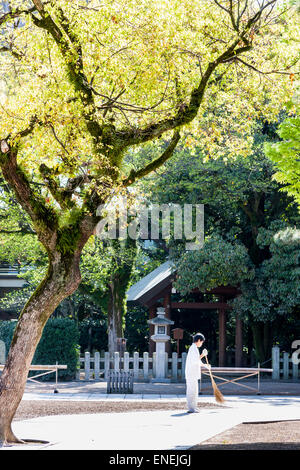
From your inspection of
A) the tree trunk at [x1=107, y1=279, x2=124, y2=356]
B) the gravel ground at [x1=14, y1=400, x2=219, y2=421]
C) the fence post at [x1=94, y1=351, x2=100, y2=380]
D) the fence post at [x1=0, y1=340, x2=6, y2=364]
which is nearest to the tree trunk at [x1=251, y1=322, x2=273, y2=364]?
the tree trunk at [x1=107, y1=279, x2=124, y2=356]

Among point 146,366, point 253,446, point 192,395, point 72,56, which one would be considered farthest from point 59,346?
point 253,446

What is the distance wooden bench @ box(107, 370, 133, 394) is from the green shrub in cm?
368

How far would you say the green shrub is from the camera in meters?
22.4

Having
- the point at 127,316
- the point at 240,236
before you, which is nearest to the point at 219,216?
the point at 240,236

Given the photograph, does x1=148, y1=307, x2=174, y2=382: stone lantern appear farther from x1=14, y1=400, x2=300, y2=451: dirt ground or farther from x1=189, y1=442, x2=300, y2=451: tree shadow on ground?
x1=189, y1=442, x2=300, y2=451: tree shadow on ground

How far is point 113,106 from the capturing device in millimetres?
11336

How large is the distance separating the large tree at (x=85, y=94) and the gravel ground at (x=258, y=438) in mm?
3097

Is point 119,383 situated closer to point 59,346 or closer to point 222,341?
point 59,346

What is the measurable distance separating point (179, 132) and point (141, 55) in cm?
165

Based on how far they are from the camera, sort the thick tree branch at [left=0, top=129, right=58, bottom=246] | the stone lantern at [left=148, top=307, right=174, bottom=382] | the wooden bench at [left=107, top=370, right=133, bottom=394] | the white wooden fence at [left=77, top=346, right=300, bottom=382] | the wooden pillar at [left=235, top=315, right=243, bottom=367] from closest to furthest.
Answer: the thick tree branch at [left=0, top=129, right=58, bottom=246], the wooden bench at [left=107, top=370, right=133, bottom=394], the stone lantern at [left=148, top=307, right=174, bottom=382], the white wooden fence at [left=77, top=346, right=300, bottom=382], the wooden pillar at [left=235, top=315, right=243, bottom=367]

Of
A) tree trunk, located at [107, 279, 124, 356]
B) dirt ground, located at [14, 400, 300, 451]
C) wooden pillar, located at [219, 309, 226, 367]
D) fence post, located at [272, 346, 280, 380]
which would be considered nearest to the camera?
dirt ground, located at [14, 400, 300, 451]

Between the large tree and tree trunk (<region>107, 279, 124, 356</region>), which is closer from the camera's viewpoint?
the large tree

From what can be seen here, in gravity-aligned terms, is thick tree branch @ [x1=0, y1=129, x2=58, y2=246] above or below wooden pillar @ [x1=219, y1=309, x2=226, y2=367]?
above

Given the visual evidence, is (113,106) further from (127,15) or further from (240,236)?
(240,236)
